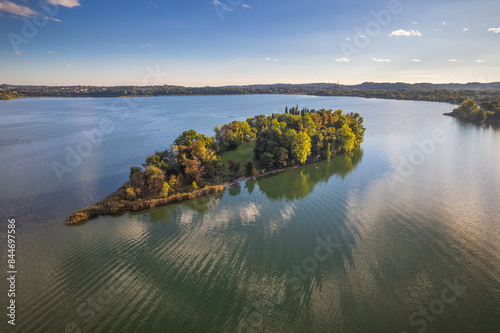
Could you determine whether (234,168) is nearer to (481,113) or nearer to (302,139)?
(302,139)

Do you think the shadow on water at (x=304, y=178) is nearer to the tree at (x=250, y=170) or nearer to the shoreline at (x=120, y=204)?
the tree at (x=250, y=170)

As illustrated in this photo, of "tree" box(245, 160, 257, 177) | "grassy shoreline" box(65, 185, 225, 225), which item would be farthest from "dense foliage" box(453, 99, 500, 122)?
"grassy shoreline" box(65, 185, 225, 225)

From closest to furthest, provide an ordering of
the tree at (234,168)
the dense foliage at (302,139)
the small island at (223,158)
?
the small island at (223,158)
the tree at (234,168)
the dense foliage at (302,139)

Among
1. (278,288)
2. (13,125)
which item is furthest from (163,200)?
(13,125)
